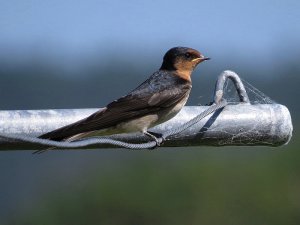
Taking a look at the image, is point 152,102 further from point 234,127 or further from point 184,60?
point 234,127

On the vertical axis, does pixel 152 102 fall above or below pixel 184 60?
below

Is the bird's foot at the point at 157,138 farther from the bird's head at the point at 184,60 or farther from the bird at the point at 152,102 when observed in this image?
the bird's head at the point at 184,60

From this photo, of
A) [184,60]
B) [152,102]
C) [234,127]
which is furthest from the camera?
[184,60]

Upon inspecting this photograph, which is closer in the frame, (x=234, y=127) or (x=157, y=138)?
(x=234, y=127)

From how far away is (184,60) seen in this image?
591 cm

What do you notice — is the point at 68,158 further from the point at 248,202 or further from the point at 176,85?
the point at 176,85

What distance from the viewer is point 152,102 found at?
211 inches

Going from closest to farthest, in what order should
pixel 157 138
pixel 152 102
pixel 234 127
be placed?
pixel 234 127, pixel 157 138, pixel 152 102

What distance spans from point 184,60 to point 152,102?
2.04ft

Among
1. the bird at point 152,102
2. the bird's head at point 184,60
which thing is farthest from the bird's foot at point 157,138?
the bird's head at point 184,60

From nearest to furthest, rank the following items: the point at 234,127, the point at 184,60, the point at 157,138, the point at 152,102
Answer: the point at 234,127 → the point at 157,138 → the point at 152,102 → the point at 184,60

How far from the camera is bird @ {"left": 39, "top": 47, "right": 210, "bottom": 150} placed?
4.66 meters

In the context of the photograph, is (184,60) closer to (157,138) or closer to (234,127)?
(157,138)

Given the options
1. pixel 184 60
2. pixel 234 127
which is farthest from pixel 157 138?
pixel 184 60
